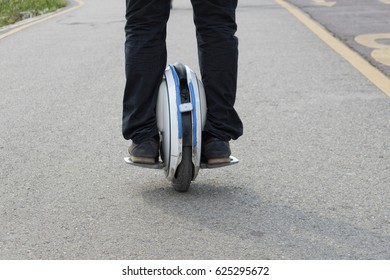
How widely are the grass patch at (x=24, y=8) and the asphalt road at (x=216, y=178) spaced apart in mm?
8110

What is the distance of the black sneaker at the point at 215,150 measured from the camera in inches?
186

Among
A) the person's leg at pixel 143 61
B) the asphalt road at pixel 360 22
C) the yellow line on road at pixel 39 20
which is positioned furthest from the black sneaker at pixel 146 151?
the yellow line on road at pixel 39 20

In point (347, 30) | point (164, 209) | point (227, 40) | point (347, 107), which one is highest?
point (227, 40)

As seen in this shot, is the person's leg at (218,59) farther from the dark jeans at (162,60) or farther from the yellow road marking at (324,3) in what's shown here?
the yellow road marking at (324,3)

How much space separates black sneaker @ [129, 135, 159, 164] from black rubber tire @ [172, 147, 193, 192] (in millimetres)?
139

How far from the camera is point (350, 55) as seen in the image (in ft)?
32.5

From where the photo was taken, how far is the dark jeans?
461cm

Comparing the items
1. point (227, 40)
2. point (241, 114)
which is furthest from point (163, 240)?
point (241, 114)

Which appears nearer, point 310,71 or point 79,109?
point 79,109

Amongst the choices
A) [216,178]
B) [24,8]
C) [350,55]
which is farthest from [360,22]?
[216,178]

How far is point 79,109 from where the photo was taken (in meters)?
7.37

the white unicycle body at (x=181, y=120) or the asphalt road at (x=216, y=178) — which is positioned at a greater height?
the white unicycle body at (x=181, y=120)
